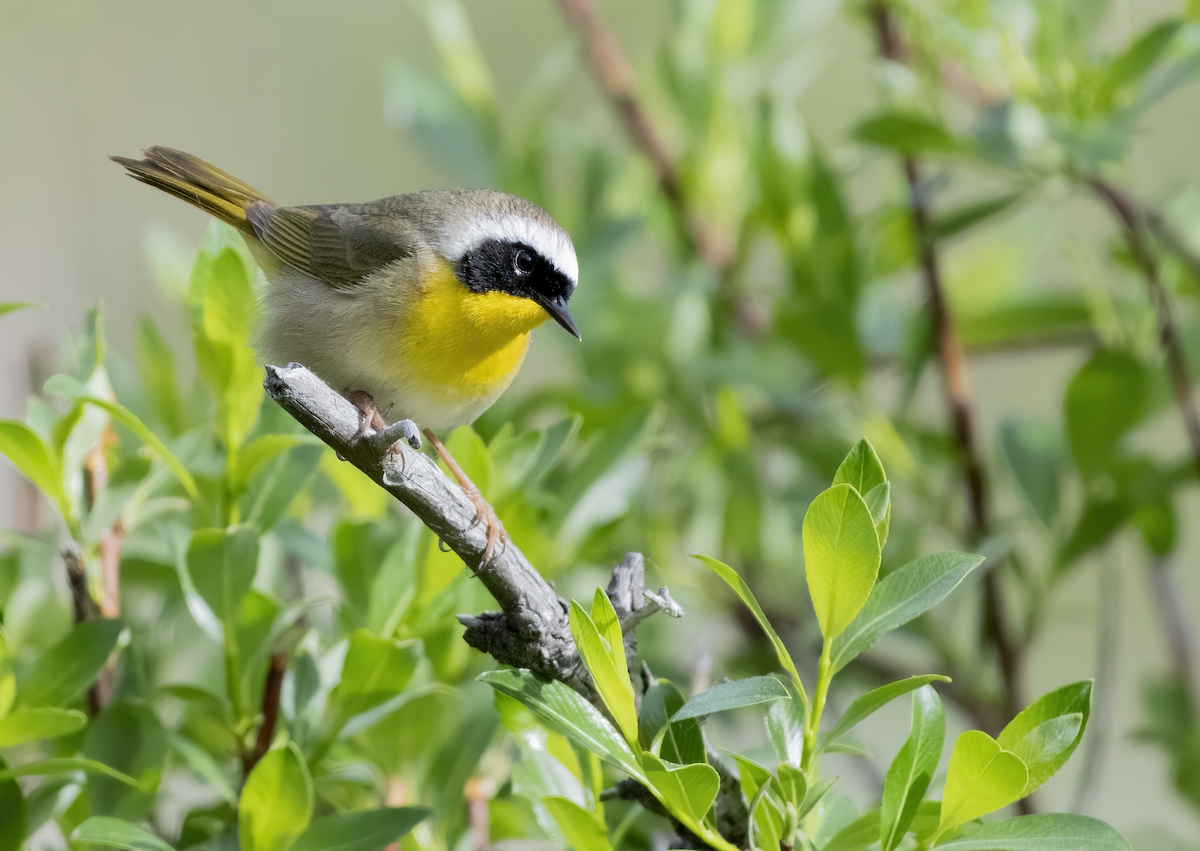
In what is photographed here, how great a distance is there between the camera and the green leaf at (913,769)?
846 millimetres

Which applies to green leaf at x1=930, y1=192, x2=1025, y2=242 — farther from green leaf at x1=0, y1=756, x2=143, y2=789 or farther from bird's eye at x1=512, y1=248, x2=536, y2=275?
green leaf at x1=0, y1=756, x2=143, y2=789

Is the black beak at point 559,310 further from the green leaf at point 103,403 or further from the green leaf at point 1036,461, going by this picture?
the green leaf at point 1036,461

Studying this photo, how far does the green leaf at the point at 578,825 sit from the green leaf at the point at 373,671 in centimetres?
27

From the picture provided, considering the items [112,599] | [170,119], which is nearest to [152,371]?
[112,599]

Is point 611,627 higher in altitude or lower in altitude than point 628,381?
lower

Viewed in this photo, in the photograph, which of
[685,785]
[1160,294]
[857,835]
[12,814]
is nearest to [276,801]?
[12,814]

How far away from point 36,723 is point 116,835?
0.50 feet

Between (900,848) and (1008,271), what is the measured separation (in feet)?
5.18

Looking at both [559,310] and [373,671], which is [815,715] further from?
[559,310]

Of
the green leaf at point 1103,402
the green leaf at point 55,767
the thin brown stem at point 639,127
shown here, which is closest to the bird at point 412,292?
the thin brown stem at point 639,127

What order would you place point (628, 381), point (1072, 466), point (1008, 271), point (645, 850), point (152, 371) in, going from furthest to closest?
1. point (1008, 271)
2. point (628, 381)
3. point (1072, 466)
4. point (152, 371)
5. point (645, 850)

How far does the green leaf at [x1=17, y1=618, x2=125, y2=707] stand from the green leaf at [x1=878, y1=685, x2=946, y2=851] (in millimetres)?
784

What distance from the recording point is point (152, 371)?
1705mm

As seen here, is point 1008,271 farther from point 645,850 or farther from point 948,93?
point 645,850
